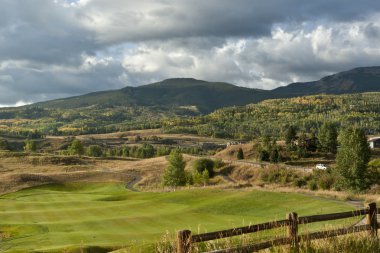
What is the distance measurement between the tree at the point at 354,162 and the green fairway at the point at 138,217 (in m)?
30.9

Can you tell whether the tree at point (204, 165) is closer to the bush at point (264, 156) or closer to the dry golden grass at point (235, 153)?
the bush at point (264, 156)

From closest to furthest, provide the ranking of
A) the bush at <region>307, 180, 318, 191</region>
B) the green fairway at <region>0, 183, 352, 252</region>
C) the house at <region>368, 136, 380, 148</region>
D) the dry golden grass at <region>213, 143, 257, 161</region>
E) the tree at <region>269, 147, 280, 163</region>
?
the green fairway at <region>0, 183, 352, 252</region>
the bush at <region>307, 180, 318, 191</region>
the tree at <region>269, 147, 280, 163</region>
the dry golden grass at <region>213, 143, 257, 161</region>
the house at <region>368, 136, 380, 148</region>

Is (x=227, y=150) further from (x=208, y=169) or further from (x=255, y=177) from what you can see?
(x=255, y=177)

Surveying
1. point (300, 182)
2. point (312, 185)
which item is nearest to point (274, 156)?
point (300, 182)

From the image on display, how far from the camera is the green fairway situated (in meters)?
33.3

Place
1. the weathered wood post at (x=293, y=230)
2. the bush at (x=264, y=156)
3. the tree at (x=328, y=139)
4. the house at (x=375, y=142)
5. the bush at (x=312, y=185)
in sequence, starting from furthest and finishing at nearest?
1. the house at (x=375, y=142)
2. the tree at (x=328, y=139)
3. the bush at (x=264, y=156)
4. the bush at (x=312, y=185)
5. the weathered wood post at (x=293, y=230)

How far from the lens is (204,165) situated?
119375 mm

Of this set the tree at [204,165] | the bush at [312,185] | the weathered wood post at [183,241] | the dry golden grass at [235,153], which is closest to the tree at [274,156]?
the tree at [204,165]

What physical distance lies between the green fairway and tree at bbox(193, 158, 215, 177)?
172 feet

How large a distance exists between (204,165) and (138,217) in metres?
76.8

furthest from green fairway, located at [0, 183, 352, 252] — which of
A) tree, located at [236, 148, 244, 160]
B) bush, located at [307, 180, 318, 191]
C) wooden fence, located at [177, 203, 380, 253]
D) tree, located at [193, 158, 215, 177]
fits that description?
tree, located at [236, 148, 244, 160]

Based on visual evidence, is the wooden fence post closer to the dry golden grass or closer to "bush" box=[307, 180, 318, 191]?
"bush" box=[307, 180, 318, 191]

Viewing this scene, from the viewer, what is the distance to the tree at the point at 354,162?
80688mm

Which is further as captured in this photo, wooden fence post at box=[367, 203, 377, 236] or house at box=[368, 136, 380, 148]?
house at box=[368, 136, 380, 148]
